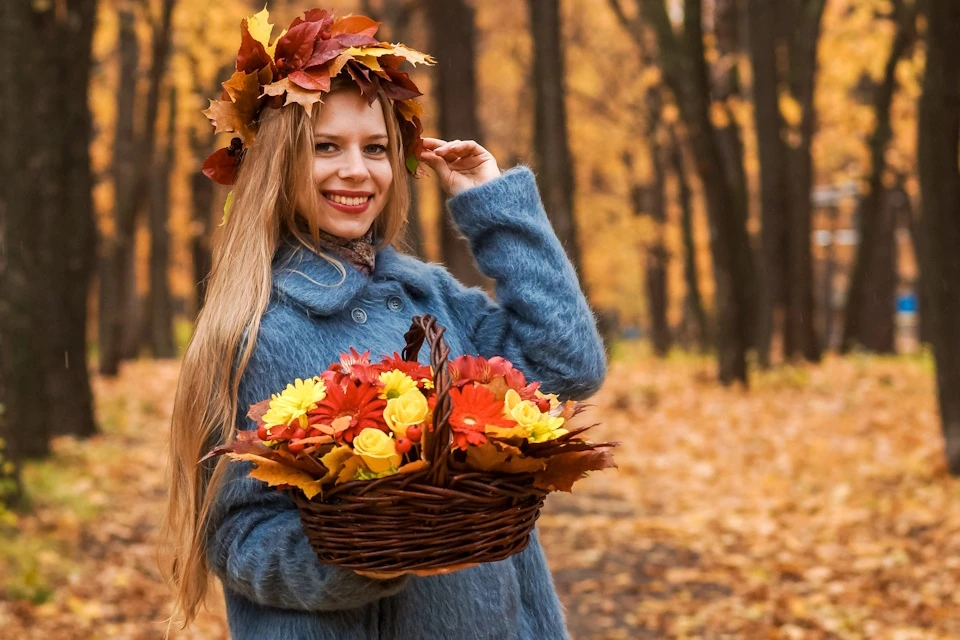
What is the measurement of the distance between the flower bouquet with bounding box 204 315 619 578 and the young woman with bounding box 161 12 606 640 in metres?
0.20

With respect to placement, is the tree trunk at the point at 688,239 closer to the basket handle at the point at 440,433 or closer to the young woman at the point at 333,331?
the young woman at the point at 333,331

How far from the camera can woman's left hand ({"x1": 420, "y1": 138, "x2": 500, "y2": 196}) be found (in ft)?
9.25

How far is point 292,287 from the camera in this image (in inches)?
96.3

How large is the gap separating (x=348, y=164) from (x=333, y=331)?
36 centimetres

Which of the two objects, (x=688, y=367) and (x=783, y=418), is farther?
(x=688, y=367)

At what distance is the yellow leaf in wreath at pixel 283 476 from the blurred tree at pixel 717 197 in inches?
462

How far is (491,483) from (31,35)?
7.18 metres

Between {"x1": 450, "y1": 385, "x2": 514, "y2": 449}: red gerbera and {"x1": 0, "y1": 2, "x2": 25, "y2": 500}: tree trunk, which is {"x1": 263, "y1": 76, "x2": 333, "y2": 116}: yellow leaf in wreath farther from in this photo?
{"x1": 0, "y1": 2, "x2": 25, "y2": 500}: tree trunk

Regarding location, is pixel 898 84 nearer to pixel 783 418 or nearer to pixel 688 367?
pixel 688 367

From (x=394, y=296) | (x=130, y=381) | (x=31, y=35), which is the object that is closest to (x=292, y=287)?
(x=394, y=296)

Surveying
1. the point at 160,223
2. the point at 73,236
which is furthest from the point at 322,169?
the point at 160,223

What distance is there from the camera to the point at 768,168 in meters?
14.2

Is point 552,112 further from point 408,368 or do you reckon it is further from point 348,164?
point 408,368

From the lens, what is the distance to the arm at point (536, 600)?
264 cm
